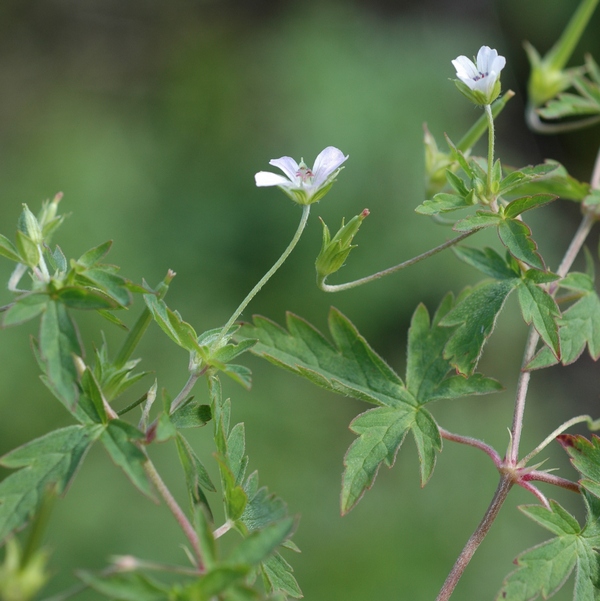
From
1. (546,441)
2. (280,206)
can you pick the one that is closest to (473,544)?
(546,441)

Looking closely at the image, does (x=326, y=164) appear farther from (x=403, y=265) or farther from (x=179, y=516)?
(x=179, y=516)

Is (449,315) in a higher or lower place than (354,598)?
higher

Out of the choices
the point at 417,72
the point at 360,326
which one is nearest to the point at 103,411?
the point at 360,326

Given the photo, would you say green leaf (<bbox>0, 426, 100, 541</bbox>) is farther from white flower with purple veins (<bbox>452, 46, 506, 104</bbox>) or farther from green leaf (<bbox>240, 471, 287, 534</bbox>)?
white flower with purple veins (<bbox>452, 46, 506, 104</bbox>)

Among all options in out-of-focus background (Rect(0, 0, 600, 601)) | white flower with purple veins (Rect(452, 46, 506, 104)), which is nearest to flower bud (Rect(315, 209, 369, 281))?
white flower with purple veins (Rect(452, 46, 506, 104))

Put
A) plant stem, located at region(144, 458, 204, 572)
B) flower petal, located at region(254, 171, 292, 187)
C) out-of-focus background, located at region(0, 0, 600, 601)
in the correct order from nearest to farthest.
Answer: plant stem, located at region(144, 458, 204, 572), flower petal, located at region(254, 171, 292, 187), out-of-focus background, located at region(0, 0, 600, 601)

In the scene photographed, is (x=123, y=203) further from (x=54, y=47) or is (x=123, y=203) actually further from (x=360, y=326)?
(x=54, y=47)
